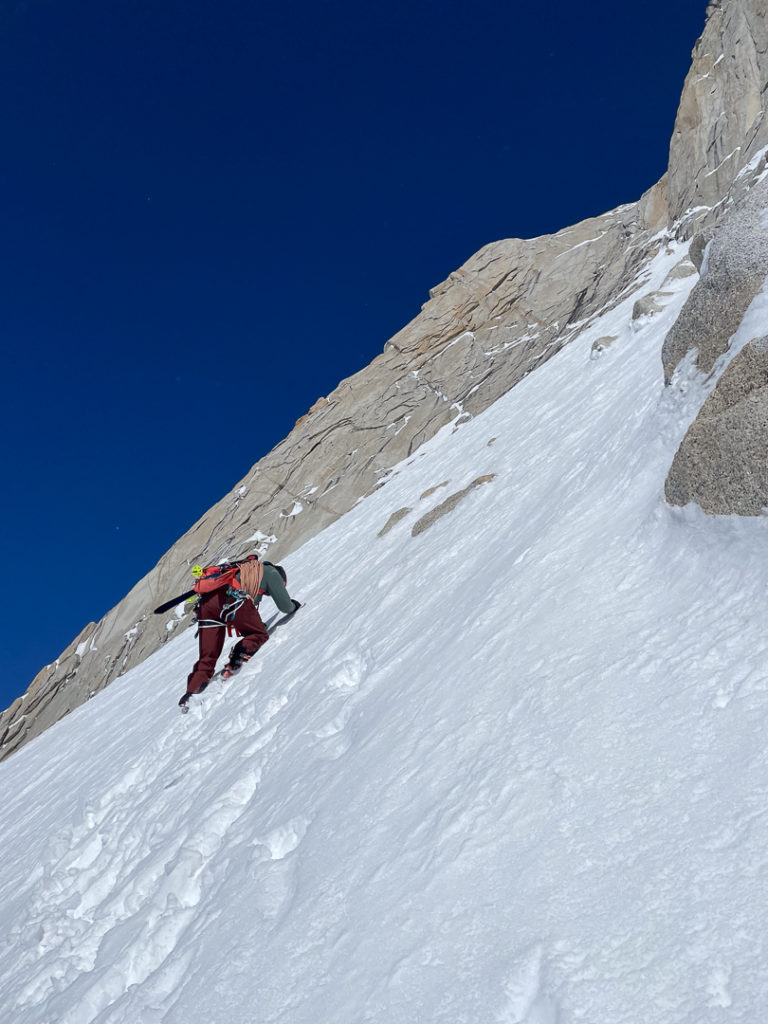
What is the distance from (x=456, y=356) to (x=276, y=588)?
2506 centimetres

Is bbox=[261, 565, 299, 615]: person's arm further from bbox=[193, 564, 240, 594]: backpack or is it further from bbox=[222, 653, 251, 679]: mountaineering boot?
bbox=[222, 653, 251, 679]: mountaineering boot

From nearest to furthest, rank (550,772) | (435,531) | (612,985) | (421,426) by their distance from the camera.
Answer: (612,985) < (550,772) < (435,531) < (421,426)

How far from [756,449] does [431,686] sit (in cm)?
265

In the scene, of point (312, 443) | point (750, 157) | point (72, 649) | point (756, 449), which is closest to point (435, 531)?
point (756, 449)

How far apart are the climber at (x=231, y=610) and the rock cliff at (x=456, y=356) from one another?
55.9 ft

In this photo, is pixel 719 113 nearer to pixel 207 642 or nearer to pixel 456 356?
pixel 456 356

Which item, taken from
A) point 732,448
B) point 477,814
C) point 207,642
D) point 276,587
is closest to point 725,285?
point 732,448

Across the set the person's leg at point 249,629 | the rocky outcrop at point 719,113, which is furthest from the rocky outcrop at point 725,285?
the rocky outcrop at point 719,113

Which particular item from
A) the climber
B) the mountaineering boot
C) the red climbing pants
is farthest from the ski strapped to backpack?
the mountaineering boot

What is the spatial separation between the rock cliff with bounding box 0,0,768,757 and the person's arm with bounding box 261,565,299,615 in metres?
16.8

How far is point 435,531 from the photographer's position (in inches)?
416

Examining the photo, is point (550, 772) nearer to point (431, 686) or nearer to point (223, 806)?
point (431, 686)

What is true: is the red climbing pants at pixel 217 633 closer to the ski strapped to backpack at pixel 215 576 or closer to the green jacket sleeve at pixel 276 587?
the ski strapped to backpack at pixel 215 576

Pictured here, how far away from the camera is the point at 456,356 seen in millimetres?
34219
